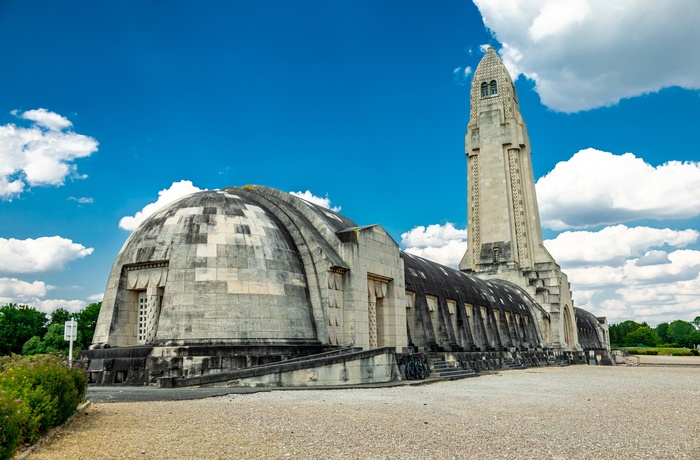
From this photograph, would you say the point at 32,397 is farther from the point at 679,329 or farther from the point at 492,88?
the point at 679,329

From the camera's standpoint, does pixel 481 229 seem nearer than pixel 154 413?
No

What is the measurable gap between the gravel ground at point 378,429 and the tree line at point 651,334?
4665 inches

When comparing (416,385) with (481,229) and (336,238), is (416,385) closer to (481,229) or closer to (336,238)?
(336,238)

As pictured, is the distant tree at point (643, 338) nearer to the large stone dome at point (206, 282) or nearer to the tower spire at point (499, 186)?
the tower spire at point (499, 186)

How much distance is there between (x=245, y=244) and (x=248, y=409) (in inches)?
452

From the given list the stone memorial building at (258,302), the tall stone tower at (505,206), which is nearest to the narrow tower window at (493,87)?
the tall stone tower at (505,206)

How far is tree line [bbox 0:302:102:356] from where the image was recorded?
48375 mm

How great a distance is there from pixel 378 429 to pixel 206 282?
13249 mm

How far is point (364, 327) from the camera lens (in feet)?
82.3

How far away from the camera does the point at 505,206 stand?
201 feet

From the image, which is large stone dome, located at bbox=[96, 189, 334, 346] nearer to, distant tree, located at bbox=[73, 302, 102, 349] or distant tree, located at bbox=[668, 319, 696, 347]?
distant tree, located at bbox=[73, 302, 102, 349]

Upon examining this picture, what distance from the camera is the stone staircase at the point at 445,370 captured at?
24261mm

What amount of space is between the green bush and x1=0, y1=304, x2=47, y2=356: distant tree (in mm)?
46936

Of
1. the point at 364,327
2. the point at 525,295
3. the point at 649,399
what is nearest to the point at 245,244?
the point at 364,327
